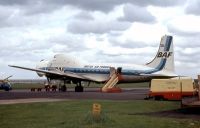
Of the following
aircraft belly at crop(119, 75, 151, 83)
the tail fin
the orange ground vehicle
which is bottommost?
the orange ground vehicle

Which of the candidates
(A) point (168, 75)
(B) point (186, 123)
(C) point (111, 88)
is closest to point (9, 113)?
(B) point (186, 123)

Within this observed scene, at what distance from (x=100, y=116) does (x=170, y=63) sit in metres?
50.5

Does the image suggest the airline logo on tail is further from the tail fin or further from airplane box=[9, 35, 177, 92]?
airplane box=[9, 35, 177, 92]

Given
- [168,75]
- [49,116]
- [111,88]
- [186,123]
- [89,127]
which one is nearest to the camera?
[89,127]

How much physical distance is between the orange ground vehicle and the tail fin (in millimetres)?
29515

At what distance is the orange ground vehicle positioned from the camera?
126 ft

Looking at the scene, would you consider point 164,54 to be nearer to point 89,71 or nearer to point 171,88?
point 89,71

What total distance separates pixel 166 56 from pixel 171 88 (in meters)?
30.6

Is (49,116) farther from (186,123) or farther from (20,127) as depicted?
(186,123)

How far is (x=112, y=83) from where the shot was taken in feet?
205

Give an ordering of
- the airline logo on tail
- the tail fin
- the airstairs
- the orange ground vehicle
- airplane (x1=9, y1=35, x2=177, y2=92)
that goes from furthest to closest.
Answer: the airline logo on tail < the tail fin < airplane (x1=9, y1=35, x2=177, y2=92) < the airstairs < the orange ground vehicle

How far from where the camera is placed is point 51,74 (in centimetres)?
6372

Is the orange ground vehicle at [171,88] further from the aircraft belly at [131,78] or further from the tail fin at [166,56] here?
the tail fin at [166,56]

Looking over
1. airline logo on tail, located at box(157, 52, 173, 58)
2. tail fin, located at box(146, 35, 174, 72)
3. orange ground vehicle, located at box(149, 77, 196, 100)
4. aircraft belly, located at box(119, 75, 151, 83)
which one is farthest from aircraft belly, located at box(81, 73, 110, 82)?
orange ground vehicle, located at box(149, 77, 196, 100)
